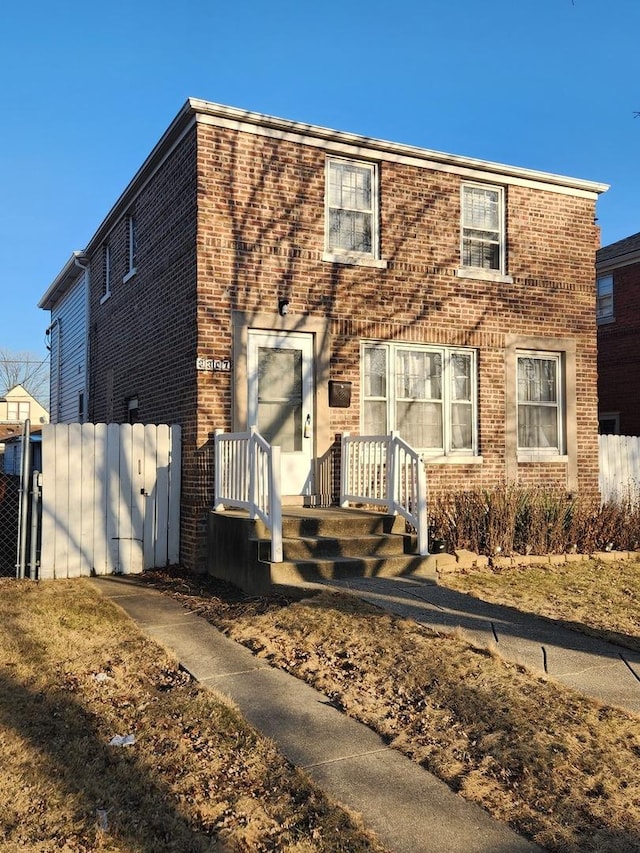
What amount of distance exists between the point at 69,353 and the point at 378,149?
10729 millimetres

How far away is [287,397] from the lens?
9922mm

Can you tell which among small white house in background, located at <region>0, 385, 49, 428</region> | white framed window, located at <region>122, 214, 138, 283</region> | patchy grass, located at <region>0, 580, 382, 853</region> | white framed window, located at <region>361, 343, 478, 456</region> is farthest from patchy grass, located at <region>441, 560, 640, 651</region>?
small white house in background, located at <region>0, 385, 49, 428</region>

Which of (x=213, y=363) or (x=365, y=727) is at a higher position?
(x=213, y=363)

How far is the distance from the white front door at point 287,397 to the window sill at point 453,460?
1.92 m

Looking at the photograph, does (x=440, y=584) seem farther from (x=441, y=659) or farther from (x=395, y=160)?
(x=395, y=160)

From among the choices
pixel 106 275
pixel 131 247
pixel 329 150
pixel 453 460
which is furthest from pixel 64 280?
pixel 453 460

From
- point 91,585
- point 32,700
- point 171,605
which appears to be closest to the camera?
point 32,700

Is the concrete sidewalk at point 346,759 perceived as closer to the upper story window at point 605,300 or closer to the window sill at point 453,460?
the window sill at point 453,460

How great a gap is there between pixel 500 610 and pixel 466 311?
223 inches

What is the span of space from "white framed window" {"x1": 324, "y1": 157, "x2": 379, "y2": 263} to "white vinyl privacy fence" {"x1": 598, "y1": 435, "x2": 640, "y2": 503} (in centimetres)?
552

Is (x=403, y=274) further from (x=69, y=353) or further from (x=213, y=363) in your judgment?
(x=69, y=353)

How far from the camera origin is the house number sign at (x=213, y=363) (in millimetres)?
9203

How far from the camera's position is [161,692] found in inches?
184

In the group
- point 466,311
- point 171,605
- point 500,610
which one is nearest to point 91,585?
point 171,605
